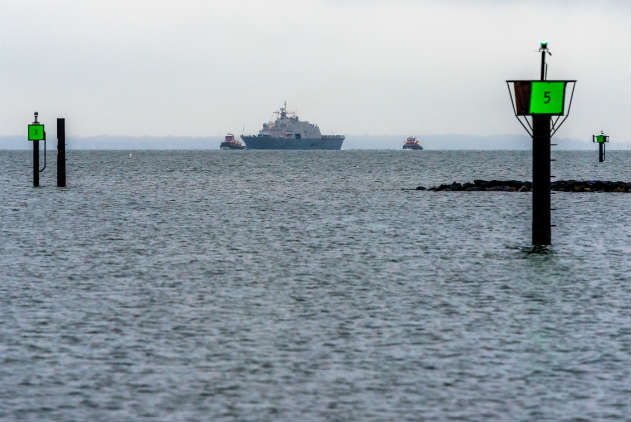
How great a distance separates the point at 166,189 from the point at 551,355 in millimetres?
60029

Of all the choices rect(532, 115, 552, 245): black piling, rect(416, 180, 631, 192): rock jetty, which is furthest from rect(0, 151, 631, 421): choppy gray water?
rect(416, 180, 631, 192): rock jetty

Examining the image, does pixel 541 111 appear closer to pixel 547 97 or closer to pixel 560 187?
pixel 547 97

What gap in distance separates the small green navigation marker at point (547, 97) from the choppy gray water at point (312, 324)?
377 centimetres

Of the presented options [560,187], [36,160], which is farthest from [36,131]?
[560,187]

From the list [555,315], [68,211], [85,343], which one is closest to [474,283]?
[555,315]

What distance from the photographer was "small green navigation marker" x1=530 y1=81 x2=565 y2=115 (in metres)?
25.5

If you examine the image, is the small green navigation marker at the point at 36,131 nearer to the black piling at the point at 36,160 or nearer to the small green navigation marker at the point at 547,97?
the black piling at the point at 36,160

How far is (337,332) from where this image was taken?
1569cm

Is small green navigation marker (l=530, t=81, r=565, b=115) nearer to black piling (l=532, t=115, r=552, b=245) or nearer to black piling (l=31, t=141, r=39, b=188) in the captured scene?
black piling (l=532, t=115, r=552, b=245)

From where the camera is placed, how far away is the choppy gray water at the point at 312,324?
11453 millimetres

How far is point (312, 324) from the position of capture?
16438 mm

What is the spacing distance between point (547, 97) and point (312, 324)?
1176cm

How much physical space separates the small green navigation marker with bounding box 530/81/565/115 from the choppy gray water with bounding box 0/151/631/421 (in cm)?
377

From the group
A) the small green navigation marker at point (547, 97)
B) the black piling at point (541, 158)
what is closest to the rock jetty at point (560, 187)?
the black piling at point (541, 158)
